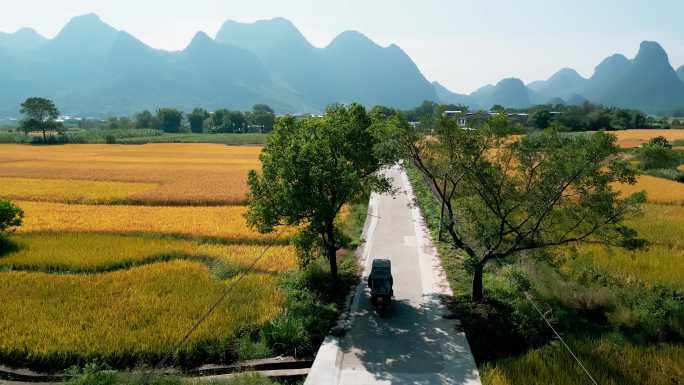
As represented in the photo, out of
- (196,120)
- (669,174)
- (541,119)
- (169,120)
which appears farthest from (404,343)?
(169,120)

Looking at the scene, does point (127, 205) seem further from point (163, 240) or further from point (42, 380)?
point (42, 380)

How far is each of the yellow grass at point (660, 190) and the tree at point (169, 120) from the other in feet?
447

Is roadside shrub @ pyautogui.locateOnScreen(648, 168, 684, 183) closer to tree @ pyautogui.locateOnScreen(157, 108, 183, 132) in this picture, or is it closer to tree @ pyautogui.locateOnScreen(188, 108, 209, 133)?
tree @ pyautogui.locateOnScreen(188, 108, 209, 133)

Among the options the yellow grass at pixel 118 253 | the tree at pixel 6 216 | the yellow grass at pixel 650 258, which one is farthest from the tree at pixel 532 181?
the tree at pixel 6 216

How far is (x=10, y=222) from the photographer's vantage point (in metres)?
21.9

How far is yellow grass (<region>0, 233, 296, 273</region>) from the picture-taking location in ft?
60.2

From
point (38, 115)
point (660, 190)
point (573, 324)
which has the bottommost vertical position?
point (573, 324)

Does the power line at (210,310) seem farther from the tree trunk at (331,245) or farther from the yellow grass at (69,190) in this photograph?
the yellow grass at (69,190)

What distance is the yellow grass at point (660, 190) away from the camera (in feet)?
99.9

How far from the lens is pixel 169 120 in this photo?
14138 centimetres

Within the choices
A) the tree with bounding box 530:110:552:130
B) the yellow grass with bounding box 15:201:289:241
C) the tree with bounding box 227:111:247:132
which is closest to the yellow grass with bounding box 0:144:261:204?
the yellow grass with bounding box 15:201:289:241

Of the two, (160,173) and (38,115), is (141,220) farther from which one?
(38,115)

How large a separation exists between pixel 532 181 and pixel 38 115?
113 meters

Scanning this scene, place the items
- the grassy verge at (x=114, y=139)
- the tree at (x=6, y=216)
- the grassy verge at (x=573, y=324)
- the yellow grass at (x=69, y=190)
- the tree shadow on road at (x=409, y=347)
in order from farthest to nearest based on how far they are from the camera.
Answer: the grassy verge at (x=114, y=139) < the yellow grass at (x=69, y=190) < the tree at (x=6, y=216) < the tree shadow on road at (x=409, y=347) < the grassy verge at (x=573, y=324)
